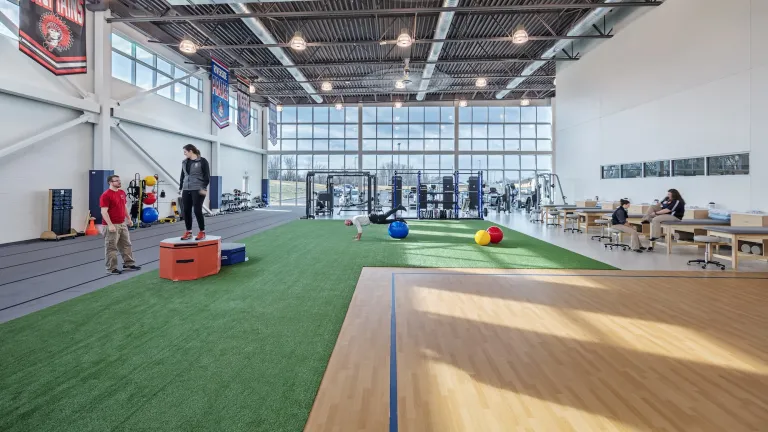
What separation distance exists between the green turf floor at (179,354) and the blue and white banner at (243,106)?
449 inches

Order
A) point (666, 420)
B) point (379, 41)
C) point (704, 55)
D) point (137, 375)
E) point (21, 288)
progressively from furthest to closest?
1. point (379, 41)
2. point (704, 55)
3. point (21, 288)
4. point (137, 375)
5. point (666, 420)

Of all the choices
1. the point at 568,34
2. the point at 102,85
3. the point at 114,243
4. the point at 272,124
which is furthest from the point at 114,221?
the point at 272,124

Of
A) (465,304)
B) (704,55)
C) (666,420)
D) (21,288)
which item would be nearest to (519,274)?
(465,304)

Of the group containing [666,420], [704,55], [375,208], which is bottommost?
[666,420]

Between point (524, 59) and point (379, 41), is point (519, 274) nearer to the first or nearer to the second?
point (379, 41)

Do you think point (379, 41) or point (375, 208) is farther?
point (375, 208)

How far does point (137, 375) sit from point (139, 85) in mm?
11938

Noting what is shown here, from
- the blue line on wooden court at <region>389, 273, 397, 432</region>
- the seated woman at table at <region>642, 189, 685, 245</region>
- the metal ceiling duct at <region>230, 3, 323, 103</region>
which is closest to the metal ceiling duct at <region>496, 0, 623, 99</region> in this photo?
the seated woman at table at <region>642, 189, 685, 245</region>

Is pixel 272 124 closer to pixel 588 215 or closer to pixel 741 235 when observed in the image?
pixel 588 215

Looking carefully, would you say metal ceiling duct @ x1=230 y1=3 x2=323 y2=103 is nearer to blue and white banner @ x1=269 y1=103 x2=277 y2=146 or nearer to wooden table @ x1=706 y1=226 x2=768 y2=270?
blue and white banner @ x1=269 y1=103 x2=277 y2=146

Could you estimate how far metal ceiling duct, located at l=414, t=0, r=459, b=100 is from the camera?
969 cm

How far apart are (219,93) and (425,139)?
1106 centimetres

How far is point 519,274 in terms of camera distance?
17.9 ft

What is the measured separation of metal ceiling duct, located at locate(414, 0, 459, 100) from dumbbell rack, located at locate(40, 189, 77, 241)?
9954 mm
